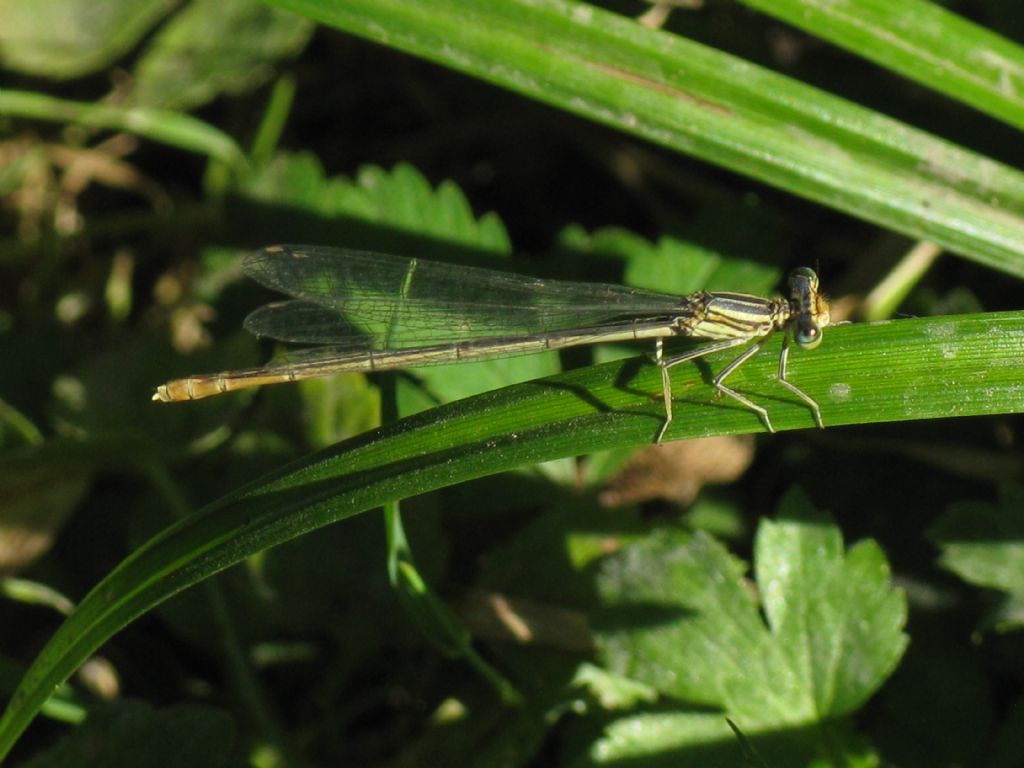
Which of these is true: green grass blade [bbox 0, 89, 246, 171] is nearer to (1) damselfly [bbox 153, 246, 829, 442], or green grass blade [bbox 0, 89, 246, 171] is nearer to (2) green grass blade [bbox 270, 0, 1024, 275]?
(1) damselfly [bbox 153, 246, 829, 442]

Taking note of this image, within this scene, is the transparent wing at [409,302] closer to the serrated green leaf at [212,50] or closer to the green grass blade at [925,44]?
the green grass blade at [925,44]

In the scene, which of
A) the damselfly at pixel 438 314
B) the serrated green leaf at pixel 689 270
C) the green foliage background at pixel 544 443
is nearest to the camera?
the green foliage background at pixel 544 443

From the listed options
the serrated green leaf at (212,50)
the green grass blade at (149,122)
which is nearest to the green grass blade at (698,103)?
the serrated green leaf at (212,50)

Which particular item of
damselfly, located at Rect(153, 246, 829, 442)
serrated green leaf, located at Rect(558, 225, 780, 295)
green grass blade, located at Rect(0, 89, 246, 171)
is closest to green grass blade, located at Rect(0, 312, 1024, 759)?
damselfly, located at Rect(153, 246, 829, 442)

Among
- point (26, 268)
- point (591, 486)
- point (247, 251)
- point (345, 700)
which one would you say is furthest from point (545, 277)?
point (26, 268)

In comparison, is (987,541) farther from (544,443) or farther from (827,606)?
(544,443)

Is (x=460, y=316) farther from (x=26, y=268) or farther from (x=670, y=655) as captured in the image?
(x=26, y=268)
